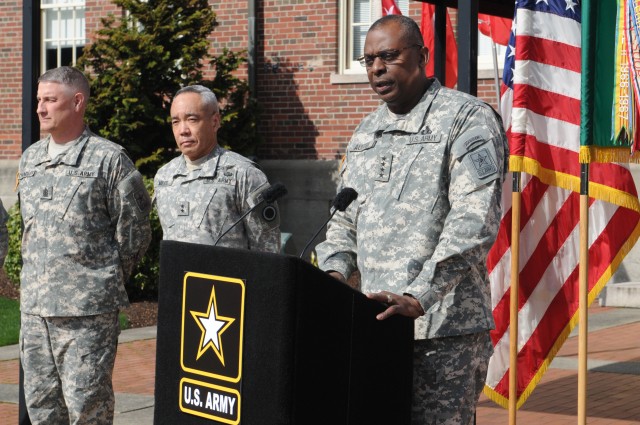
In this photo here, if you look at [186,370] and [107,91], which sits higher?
[107,91]

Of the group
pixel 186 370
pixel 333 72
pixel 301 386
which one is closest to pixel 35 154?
pixel 186 370

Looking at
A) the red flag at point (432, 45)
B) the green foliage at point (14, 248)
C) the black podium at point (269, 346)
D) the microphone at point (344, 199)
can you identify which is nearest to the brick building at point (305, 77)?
the green foliage at point (14, 248)

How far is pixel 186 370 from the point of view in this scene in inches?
140

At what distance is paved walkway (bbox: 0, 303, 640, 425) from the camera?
7480 millimetres

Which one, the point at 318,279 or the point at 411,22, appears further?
the point at 411,22

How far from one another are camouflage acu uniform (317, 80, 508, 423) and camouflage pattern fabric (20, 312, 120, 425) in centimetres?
187

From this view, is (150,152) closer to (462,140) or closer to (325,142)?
(325,142)

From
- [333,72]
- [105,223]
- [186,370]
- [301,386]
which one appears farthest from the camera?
[333,72]

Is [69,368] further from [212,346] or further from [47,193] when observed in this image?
[212,346]

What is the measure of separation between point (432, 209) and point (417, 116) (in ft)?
1.10

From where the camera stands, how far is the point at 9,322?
1188 centimetres

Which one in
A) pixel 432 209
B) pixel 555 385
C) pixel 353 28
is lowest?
pixel 555 385

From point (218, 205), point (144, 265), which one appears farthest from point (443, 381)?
point (144, 265)

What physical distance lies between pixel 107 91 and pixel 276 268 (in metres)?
11.4
